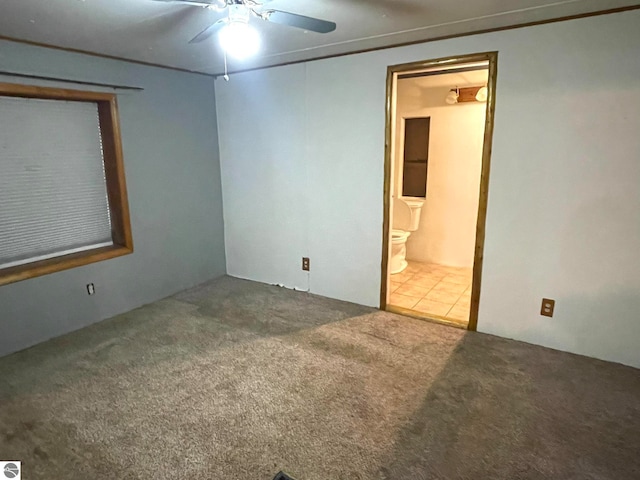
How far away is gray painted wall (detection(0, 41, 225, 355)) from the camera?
2902mm

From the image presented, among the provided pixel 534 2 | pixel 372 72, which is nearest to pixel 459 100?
pixel 372 72

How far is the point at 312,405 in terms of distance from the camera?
7.43 ft

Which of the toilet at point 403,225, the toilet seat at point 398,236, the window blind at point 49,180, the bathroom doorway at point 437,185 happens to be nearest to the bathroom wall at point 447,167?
the bathroom doorway at point 437,185

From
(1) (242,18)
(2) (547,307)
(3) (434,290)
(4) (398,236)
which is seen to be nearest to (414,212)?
(4) (398,236)

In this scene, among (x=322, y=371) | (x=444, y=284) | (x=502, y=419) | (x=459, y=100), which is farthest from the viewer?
(x=459, y=100)

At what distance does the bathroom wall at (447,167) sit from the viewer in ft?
15.2

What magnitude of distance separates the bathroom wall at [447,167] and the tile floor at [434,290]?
307 mm

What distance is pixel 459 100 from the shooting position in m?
4.59

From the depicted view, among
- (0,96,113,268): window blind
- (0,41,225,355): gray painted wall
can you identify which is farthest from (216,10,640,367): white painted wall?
(0,96,113,268): window blind

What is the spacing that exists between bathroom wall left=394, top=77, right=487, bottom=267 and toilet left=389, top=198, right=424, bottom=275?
14 centimetres

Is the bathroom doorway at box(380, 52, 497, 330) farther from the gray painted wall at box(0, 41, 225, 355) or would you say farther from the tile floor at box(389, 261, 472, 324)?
the gray painted wall at box(0, 41, 225, 355)

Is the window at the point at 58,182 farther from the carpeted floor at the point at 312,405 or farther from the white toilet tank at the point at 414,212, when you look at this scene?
the white toilet tank at the point at 414,212

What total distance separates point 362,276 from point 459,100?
2.50m

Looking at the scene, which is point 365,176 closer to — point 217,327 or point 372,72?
point 372,72
